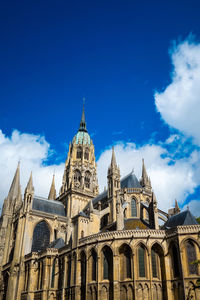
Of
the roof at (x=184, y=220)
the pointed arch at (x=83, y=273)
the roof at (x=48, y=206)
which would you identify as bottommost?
the pointed arch at (x=83, y=273)

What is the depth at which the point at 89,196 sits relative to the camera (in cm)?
5512

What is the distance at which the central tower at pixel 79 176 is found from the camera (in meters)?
53.5

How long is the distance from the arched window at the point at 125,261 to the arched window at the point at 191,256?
5.94 metres

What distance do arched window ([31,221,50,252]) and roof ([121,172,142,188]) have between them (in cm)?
1506

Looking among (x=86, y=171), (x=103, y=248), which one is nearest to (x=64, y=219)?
(x=86, y=171)

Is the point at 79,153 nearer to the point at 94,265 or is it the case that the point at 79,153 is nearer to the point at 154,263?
the point at 94,265

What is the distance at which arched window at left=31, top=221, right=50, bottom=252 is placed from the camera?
45562mm

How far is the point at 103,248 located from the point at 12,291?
19412mm

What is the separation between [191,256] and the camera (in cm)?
2738

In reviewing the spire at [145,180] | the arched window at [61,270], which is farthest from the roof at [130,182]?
the arched window at [61,270]

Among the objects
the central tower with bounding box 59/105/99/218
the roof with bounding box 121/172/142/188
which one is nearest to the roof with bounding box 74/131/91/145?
the central tower with bounding box 59/105/99/218

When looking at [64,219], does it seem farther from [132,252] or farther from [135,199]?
[132,252]

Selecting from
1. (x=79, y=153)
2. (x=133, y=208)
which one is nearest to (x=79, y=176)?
(x=79, y=153)

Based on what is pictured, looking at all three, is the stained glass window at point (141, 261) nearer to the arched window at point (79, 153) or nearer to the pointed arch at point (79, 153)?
the pointed arch at point (79, 153)
